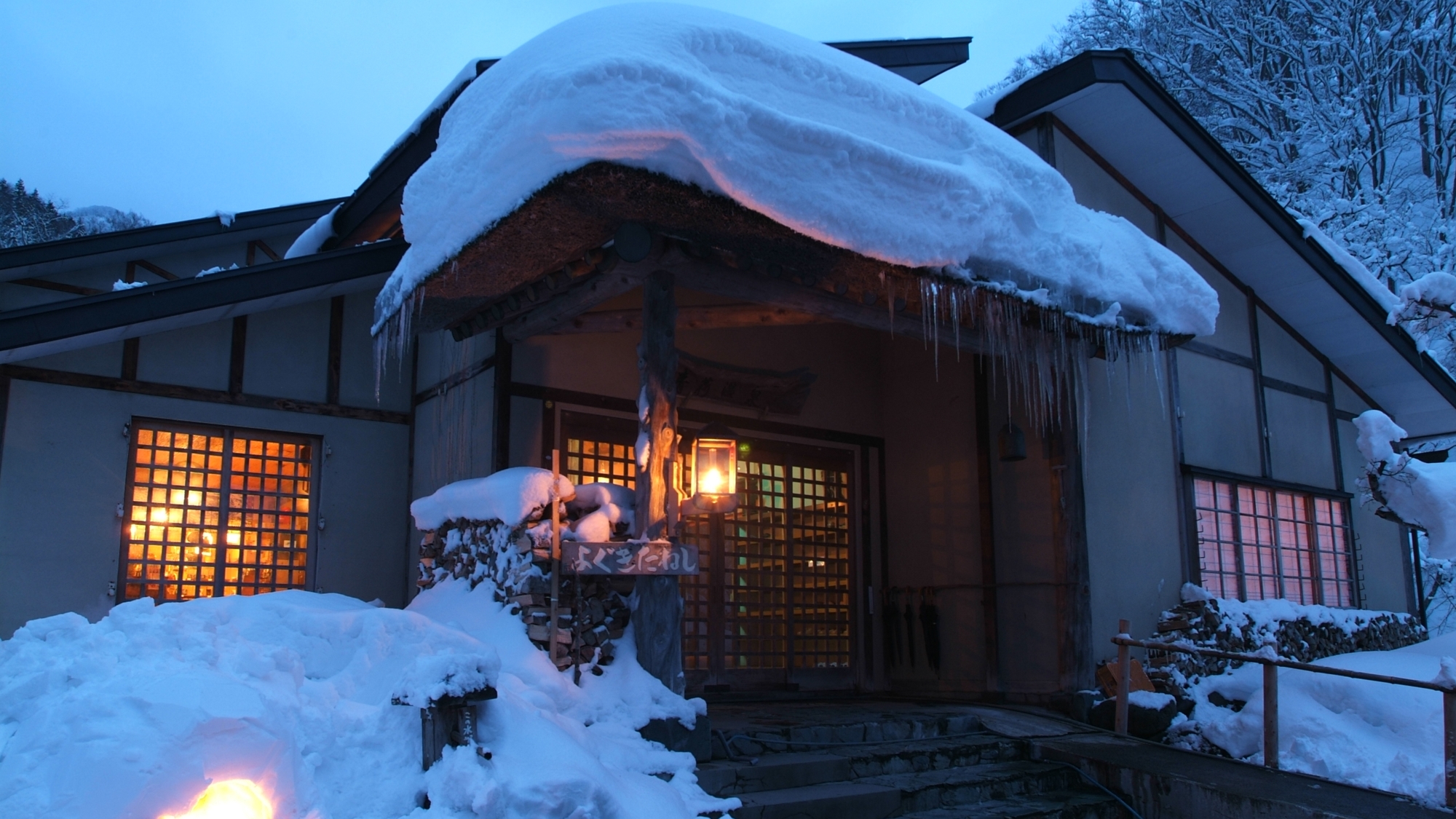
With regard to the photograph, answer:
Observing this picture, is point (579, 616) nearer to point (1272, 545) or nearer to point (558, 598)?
point (558, 598)

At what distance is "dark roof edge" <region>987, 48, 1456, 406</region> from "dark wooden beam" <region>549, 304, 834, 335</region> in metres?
3.90

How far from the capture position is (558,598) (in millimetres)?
6258

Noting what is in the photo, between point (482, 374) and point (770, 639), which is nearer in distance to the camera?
point (482, 374)

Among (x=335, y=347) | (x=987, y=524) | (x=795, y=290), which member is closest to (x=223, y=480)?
(x=335, y=347)

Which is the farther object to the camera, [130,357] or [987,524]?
[987,524]

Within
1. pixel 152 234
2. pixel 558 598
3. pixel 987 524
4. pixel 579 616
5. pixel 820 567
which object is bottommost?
pixel 579 616

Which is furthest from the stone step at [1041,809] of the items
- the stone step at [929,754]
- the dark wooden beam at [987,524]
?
Answer: the dark wooden beam at [987,524]

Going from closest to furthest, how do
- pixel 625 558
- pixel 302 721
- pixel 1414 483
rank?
1. pixel 302 721
2. pixel 625 558
3. pixel 1414 483

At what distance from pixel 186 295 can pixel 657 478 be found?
4.37m

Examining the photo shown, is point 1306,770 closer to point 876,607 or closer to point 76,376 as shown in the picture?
point 876,607

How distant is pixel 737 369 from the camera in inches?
367

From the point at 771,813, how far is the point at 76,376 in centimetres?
667

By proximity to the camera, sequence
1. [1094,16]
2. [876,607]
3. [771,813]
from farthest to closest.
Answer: [1094,16], [876,607], [771,813]

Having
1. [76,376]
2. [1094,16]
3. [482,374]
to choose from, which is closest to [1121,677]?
[482,374]
